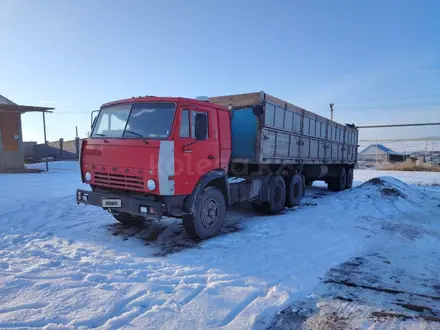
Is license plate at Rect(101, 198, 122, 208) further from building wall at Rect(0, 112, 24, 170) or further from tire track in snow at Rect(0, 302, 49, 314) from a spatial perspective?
building wall at Rect(0, 112, 24, 170)

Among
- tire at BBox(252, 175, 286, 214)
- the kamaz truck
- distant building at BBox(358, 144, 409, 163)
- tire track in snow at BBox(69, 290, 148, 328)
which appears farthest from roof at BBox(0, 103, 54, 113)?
distant building at BBox(358, 144, 409, 163)

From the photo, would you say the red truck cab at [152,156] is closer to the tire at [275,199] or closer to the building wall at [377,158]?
the tire at [275,199]

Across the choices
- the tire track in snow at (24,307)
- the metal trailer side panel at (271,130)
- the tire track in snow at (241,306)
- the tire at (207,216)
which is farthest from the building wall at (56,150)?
the tire track in snow at (241,306)

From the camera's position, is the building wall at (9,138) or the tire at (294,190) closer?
the tire at (294,190)

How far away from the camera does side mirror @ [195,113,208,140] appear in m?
5.22

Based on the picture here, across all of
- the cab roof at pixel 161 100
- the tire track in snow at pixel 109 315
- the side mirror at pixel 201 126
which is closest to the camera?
the tire track in snow at pixel 109 315

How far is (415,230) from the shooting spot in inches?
255

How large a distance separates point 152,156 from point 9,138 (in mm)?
14824

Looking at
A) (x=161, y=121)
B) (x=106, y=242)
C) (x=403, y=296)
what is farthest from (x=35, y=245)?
(x=403, y=296)

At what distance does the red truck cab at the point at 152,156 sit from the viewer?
15.5 ft

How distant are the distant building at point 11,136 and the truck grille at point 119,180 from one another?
12.7 meters

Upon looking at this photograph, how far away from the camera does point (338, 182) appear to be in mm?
13312

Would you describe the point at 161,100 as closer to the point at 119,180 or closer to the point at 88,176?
the point at 119,180

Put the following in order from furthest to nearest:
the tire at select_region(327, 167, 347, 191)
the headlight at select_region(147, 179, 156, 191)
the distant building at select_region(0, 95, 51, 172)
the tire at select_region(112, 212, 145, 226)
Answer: the distant building at select_region(0, 95, 51, 172), the tire at select_region(327, 167, 347, 191), the tire at select_region(112, 212, 145, 226), the headlight at select_region(147, 179, 156, 191)
